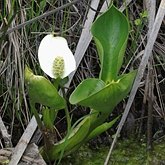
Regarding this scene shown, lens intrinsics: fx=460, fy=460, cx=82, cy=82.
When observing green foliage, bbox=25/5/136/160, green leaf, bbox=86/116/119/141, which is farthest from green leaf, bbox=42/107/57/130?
green leaf, bbox=86/116/119/141

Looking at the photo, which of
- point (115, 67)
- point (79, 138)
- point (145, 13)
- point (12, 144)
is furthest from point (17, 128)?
point (145, 13)

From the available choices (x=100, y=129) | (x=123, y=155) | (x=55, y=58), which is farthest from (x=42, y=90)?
(x=123, y=155)

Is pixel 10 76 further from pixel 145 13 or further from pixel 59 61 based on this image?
pixel 145 13

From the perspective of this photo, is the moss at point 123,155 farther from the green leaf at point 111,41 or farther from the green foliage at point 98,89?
the green leaf at point 111,41

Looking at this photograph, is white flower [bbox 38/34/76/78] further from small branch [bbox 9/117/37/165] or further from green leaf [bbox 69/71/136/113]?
small branch [bbox 9/117/37/165]

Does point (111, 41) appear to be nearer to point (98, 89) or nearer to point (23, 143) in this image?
point (98, 89)
